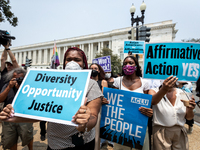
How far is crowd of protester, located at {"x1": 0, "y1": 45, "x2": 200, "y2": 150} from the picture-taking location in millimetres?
1216

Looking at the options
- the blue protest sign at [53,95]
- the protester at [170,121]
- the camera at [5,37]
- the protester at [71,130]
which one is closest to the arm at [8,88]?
the blue protest sign at [53,95]

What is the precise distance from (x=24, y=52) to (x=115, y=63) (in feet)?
202

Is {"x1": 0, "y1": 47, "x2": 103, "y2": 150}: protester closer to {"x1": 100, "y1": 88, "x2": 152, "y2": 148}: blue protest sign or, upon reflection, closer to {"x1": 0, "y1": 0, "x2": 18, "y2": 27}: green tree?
{"x1": 100, "y1": 88, "x2": 152, "y2": 148}: blue protest sign

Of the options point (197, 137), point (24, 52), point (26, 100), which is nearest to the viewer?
point (26, 100)

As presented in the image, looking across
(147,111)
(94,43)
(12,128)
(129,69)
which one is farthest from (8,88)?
(94,43)

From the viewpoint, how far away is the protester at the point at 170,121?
74.6 inches

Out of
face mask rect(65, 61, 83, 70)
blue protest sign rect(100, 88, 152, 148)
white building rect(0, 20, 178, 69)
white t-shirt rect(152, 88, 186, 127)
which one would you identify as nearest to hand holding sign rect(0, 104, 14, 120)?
face mask rect(65, 61, 83, 70)

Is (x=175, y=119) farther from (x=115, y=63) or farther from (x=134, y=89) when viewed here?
(x=115, y=63)

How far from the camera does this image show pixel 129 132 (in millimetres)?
2021

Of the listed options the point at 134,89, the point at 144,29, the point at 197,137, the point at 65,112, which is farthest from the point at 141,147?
the point at 144,29

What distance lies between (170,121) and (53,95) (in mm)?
1730

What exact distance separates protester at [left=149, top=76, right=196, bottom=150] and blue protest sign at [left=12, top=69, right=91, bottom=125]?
1.26m

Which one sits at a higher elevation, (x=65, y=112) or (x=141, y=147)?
(x=65, y=112)

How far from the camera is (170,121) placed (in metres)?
1.89
